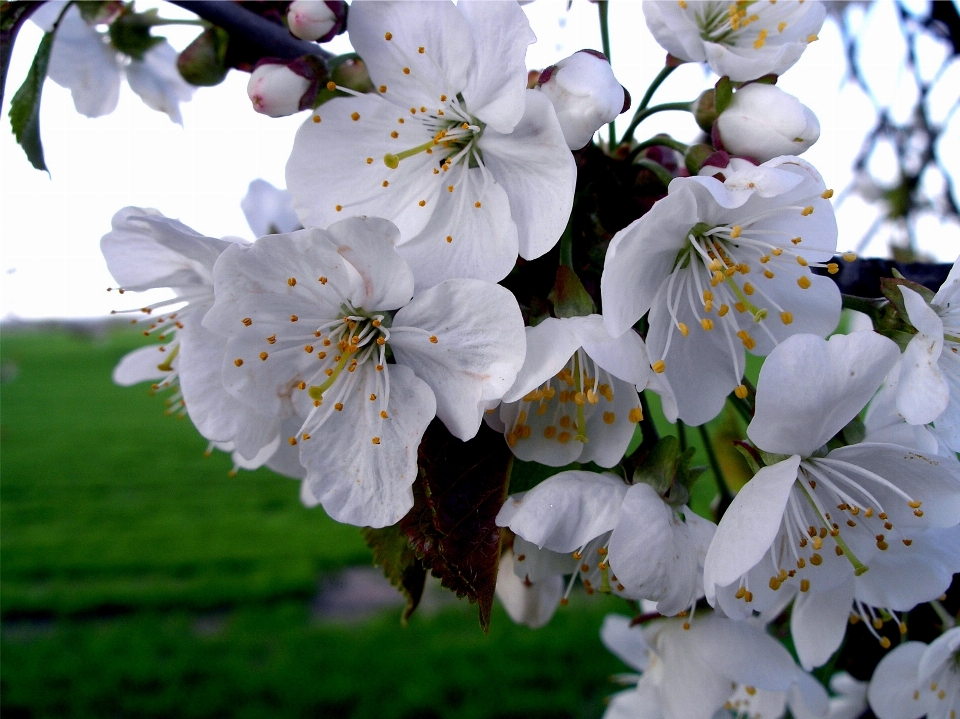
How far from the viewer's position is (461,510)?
2.66 ft

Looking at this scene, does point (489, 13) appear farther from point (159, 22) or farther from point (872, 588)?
point (872, 588)

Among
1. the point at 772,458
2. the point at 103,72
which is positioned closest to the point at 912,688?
the point at 772,458

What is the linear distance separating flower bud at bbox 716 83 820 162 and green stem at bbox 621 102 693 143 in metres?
0.10

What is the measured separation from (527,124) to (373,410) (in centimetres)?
37

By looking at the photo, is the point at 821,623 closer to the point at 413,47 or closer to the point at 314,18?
the point at 413,47

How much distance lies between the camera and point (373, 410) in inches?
34.8

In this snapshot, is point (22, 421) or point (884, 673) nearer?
point (884, 673)

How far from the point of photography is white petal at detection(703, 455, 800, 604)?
2.39ft

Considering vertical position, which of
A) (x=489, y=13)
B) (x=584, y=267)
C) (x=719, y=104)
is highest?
(x=489, y=13)

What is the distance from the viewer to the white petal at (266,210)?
1.30 meters

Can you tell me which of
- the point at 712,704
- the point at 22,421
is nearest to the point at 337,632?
the point at 712,704

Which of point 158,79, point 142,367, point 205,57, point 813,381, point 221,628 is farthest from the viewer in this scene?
point 221,628

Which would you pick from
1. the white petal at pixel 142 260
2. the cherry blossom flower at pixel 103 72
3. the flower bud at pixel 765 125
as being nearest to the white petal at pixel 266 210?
the cherry blossom flower at pixel 103 72

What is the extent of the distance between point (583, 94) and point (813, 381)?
0.37m
